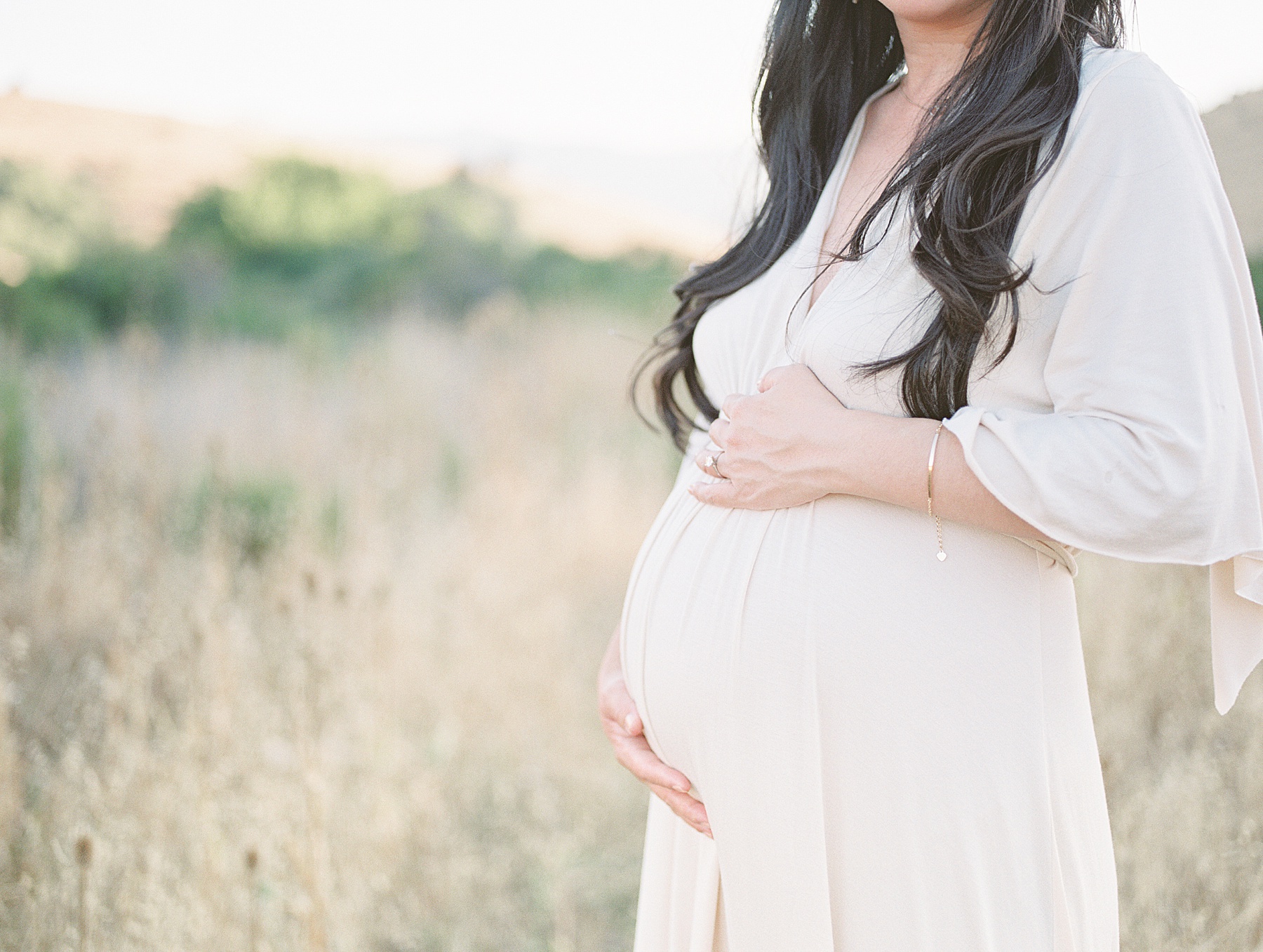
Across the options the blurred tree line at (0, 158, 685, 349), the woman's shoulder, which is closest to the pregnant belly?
the woman's shoulder

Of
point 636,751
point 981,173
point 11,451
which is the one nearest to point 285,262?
point 11,451

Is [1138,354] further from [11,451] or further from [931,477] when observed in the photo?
[11,451]

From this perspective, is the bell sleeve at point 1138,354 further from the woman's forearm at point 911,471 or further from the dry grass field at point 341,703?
the dry grass field at point 341,703

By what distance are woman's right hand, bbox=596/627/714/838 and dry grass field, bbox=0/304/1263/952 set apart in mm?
568

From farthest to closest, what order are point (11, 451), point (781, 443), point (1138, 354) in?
point (11, 451), point (781, 443), point (1138, 354)

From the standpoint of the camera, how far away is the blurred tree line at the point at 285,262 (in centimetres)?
625

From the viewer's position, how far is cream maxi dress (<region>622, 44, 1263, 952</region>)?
940 millimetres

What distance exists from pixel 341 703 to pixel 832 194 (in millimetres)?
2375

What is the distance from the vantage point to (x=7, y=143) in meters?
2.60

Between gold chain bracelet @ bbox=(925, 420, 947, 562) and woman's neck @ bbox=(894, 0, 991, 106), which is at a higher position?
woman's neck @ bbox=(894, 0, 991, 106)

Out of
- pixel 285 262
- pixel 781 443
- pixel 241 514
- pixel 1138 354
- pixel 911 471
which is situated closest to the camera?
pixel 1138 354

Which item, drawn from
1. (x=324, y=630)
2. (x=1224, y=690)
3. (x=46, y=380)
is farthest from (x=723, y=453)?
(x=46, y=380)

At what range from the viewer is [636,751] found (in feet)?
4.43

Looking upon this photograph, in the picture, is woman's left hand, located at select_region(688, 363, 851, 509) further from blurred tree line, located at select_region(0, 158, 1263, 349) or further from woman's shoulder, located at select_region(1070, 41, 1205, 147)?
blurred tree line, located at select_region(0, 158, 1263, 349)
